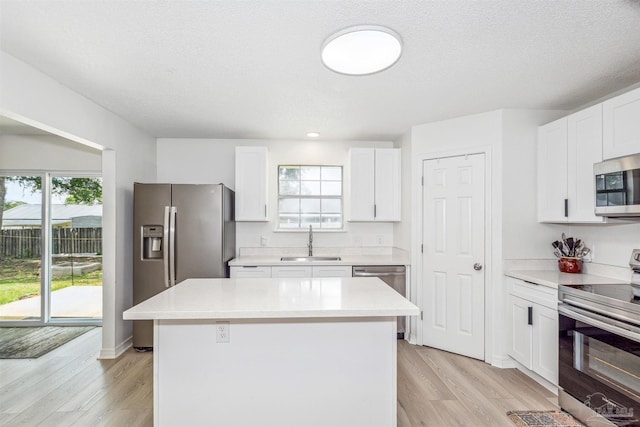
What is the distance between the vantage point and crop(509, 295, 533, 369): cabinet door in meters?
2.70

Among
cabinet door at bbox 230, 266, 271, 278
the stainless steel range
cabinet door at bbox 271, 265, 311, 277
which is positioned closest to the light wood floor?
the stainless steel range

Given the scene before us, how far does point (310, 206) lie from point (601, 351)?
10.6 ft

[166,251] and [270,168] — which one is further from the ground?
[270,168]

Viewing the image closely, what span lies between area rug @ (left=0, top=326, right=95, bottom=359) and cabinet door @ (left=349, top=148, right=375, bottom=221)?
12.0ft

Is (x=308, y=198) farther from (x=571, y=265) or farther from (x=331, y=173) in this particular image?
(x=571, y=265)

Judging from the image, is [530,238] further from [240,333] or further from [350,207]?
[240,333]

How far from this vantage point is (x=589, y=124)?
2.49 meters

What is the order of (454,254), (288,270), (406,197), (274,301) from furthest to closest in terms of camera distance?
1. (406,197)
2. (288,270)
3. (454,254)
4. (274,301)

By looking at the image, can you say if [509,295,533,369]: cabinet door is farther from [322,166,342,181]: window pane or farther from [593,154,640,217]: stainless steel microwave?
[322,166,342,181]: window pane

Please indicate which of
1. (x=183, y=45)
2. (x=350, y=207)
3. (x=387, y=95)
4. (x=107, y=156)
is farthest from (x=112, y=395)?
(x=387, y=95)

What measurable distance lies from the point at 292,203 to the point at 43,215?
126 inches

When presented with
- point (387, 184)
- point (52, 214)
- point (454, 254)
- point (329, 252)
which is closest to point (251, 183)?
point (329, 252)

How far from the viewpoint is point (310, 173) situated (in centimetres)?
445

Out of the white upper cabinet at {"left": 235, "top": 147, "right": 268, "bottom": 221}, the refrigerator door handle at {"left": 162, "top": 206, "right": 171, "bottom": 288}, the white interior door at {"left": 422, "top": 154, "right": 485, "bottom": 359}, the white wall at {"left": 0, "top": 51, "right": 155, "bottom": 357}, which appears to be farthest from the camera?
the white upper cabinet at {"left": 235, "top": 147, "right": 268, "bottom": 221}
